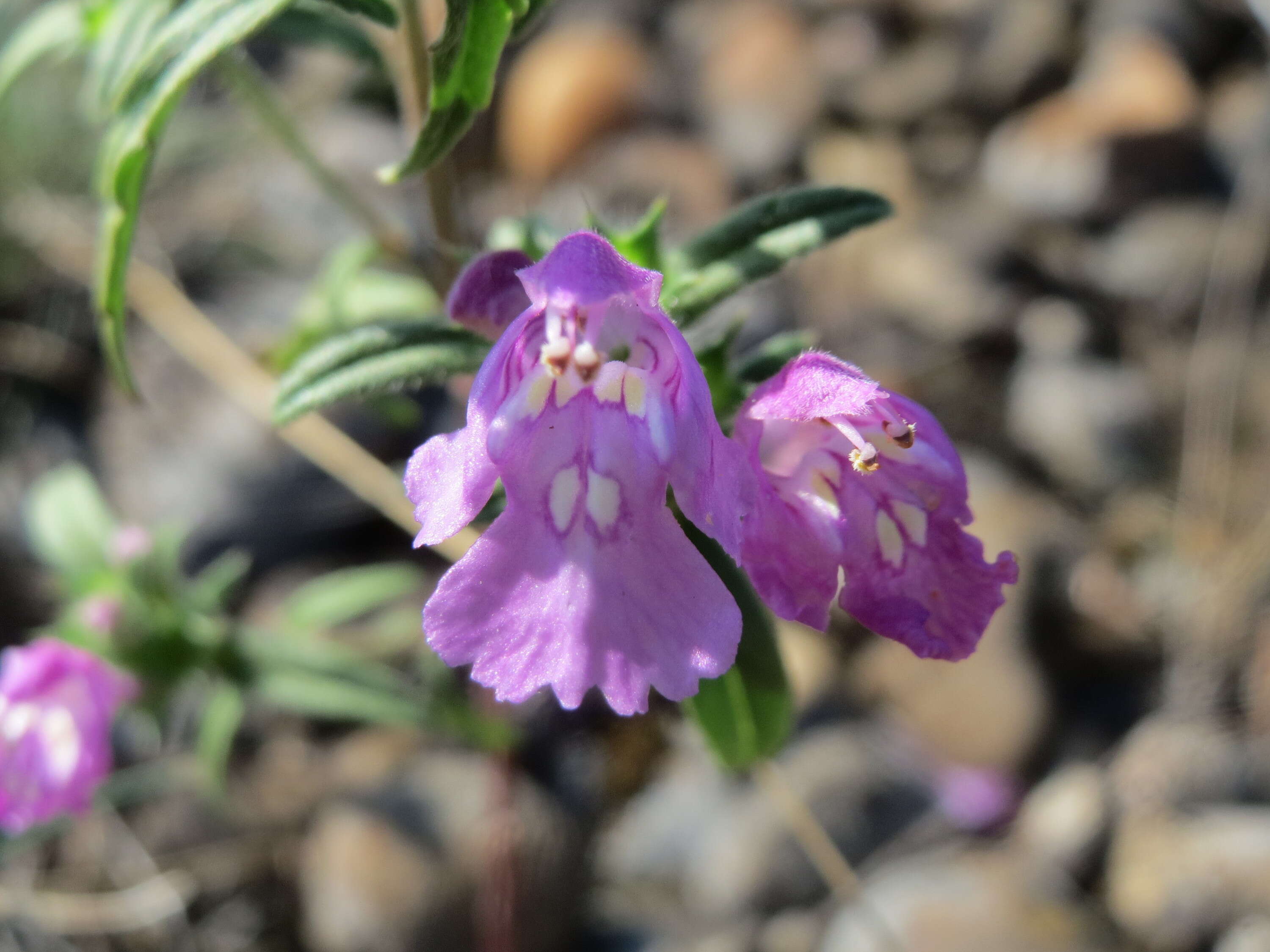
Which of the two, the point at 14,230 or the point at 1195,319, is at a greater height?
the point at 14,230

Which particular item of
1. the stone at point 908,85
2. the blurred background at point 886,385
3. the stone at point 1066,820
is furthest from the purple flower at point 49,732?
the stone at point 908,85

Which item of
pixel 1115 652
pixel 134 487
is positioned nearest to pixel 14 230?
pixel 134 487

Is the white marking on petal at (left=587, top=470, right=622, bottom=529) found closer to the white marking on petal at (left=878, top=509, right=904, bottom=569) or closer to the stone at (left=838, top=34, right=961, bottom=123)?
the white marking on petal at (left=878, top=509, right=904, bottom=569)

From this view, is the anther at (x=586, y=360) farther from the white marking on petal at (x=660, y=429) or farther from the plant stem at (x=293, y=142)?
the plant stem at (x=293, y=142)

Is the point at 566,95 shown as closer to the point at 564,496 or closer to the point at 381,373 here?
the point at 381,373

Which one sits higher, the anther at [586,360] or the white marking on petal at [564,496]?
the anther at [586,360]

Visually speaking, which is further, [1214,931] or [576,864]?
[576,864]

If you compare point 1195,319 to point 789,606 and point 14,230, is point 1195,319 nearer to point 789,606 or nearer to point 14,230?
point 789,606
